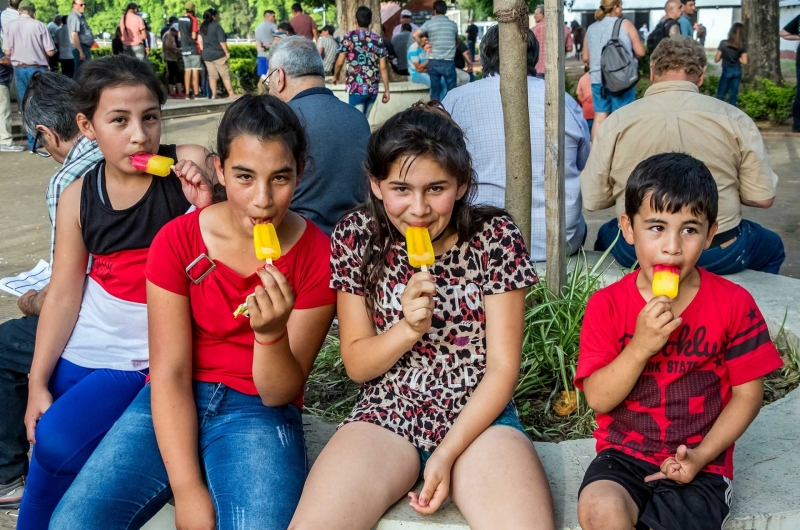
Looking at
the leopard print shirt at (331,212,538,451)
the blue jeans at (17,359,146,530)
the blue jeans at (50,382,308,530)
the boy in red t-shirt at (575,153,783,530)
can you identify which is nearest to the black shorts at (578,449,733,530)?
the boy in red t-shirt at (575,153,783,530)

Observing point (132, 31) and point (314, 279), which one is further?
point (132, 31)

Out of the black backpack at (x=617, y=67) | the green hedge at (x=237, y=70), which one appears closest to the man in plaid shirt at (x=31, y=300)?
the black backpack at (x=617, y=67)

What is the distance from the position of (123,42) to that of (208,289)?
17651 mm

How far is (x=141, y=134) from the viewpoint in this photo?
294 centimetres

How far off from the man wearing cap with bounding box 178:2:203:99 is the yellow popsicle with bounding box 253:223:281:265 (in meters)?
17.6

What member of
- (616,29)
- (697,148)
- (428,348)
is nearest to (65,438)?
(428,348)

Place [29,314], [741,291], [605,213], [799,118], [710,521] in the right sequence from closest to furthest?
[710,521], [741,291], [29,314], [605,213], [799,118]

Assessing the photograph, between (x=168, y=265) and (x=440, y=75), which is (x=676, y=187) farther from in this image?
(x=440, y=75)

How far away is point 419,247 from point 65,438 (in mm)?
1374

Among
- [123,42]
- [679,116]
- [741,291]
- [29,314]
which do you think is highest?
[123,42]

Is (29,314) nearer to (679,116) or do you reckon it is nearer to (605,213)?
(679,116)

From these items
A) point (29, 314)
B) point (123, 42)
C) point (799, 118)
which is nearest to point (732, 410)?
point (29, 314)

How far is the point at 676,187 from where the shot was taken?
2412mm

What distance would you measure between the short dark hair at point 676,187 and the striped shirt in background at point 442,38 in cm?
1209
